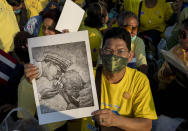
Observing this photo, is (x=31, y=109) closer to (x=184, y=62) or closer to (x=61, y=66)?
(x=61, y=66)

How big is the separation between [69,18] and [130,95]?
1240 mm

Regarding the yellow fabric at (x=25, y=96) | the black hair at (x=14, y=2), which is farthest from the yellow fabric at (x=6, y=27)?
the yellow fabric at (x=25, y=96)

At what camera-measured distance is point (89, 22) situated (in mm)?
3111

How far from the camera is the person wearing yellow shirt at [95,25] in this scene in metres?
2.86

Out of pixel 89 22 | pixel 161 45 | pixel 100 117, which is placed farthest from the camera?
pixel 161 45

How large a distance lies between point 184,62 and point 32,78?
155 cm

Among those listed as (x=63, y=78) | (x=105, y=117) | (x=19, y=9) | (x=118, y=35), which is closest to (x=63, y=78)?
(x=63, y=78)

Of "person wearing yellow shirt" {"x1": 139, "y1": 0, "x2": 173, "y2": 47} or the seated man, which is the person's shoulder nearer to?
the seated man

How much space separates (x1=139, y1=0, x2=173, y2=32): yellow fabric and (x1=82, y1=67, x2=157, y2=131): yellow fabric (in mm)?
2939

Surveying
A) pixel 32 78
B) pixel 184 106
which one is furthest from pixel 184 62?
pixel 32 78

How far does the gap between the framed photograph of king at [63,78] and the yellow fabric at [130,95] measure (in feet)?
0.94

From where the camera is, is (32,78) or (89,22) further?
(89,22)

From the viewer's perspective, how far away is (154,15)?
4.25 m

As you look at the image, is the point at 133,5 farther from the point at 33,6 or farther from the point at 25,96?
the point at 25,96
